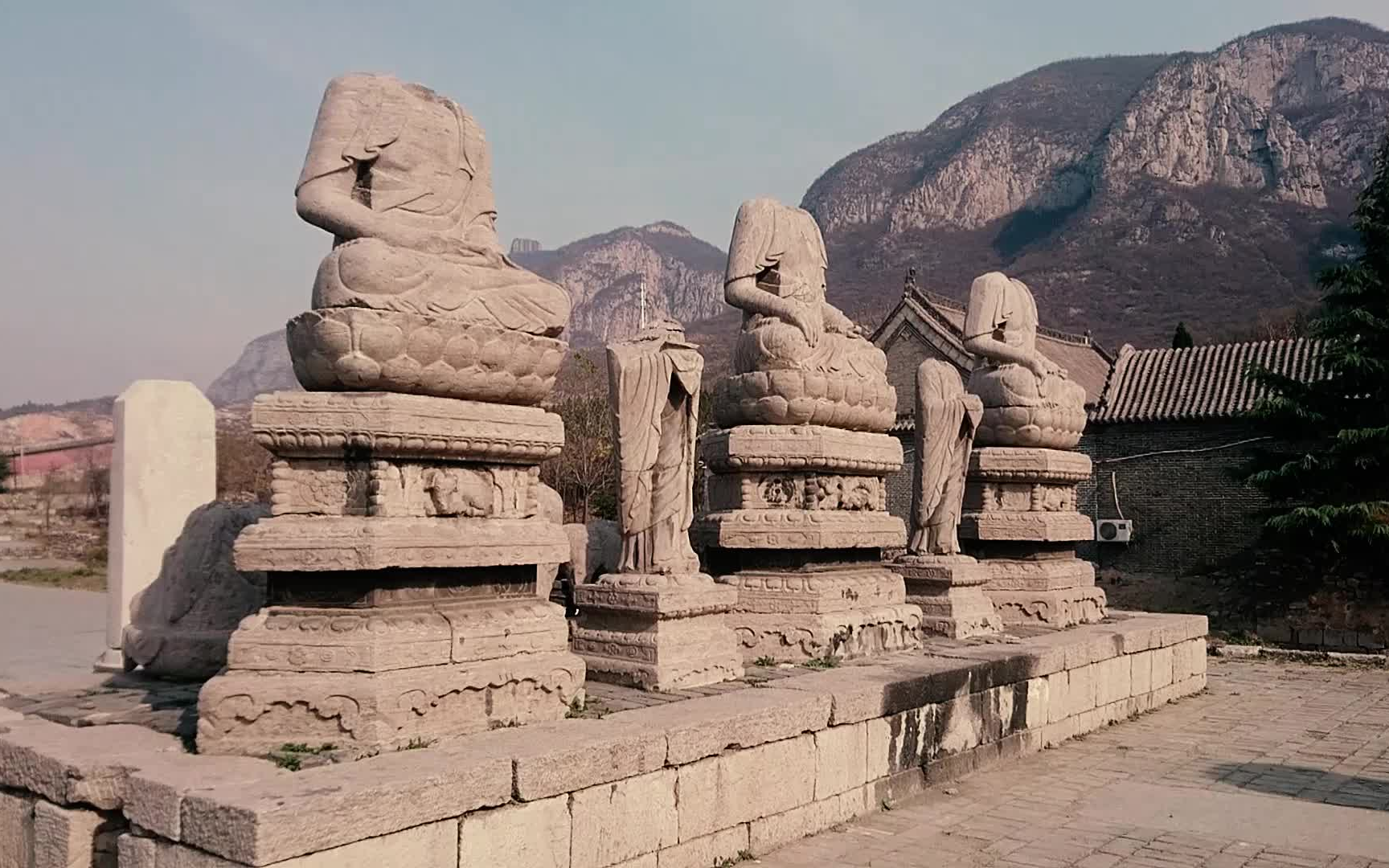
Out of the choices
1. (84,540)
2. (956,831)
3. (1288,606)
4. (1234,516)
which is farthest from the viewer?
(84,540)

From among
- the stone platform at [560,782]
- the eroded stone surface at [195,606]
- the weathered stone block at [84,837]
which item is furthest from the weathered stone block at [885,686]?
the weathered stone block at [84,837]

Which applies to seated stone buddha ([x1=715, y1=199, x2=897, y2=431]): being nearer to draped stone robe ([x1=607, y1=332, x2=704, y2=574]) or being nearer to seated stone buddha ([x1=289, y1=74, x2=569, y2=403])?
draped stone robe ([x1=607, y1=332, x2=704, y2=574])

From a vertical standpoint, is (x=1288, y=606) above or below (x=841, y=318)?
below

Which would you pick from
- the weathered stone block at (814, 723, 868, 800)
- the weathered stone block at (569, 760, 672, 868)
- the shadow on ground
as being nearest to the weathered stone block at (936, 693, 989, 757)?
the weathered stone block at (814, 723, 868, 800)

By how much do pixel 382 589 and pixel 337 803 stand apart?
132cm

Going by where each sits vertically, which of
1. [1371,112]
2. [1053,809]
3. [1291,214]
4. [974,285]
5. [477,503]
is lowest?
[1053,809]

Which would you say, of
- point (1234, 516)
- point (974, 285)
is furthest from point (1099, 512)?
point (974, 285)

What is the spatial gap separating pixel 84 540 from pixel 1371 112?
8096 cm

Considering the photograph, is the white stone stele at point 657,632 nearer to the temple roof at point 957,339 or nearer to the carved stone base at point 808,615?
the carved stone base at point 808,615

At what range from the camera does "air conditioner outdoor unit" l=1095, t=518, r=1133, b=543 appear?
21.4m

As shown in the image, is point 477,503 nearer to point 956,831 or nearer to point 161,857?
point 161,857

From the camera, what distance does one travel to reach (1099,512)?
22141 mm

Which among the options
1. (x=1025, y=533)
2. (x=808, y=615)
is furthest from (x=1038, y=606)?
(x=808, y=615)

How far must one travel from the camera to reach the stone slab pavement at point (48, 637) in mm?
6366
